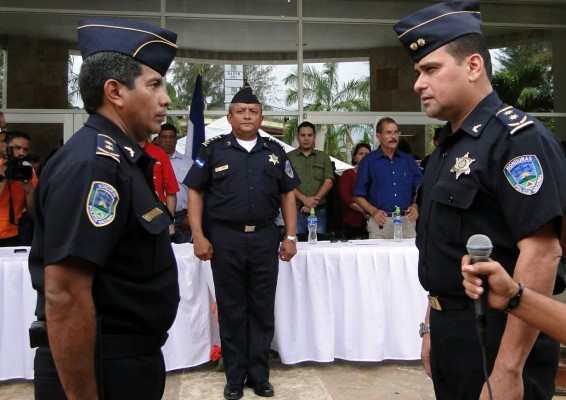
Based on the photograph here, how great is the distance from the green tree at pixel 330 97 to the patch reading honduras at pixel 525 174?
753 centimetres

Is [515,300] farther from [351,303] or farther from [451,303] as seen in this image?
[351,303]

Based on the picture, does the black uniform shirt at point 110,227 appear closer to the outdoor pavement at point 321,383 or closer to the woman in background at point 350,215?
the outdoor pavement at point 321,383

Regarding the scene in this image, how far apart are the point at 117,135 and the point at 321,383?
125 inches

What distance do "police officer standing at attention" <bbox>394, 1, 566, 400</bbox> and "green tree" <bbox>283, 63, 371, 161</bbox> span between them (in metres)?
7.17

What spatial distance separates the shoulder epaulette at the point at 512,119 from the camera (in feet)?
5.92

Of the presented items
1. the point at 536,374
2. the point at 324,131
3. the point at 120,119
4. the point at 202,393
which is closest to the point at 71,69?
the point at 324,131

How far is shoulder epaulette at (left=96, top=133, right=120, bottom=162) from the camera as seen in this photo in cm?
165

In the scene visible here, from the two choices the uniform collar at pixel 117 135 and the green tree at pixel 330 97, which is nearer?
the uniform collar at pixel 117 135

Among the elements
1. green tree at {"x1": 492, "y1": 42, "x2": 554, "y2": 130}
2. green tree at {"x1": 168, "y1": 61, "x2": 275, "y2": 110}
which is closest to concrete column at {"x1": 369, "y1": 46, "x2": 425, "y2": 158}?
green tree at {"x1": 492, "y1": 42, "x2": 554, "y2": 130}

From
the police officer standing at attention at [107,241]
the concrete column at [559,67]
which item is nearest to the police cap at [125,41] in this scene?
the police officer standing at attention at [107,241]

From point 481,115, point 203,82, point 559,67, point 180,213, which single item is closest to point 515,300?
point 481,115

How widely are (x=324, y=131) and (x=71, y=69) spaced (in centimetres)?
392

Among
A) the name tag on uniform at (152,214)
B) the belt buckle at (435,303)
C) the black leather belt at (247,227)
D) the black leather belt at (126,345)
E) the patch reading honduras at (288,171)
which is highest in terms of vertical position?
the patch reading honduras at (288,171)

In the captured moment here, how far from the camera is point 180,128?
29.5 ft
